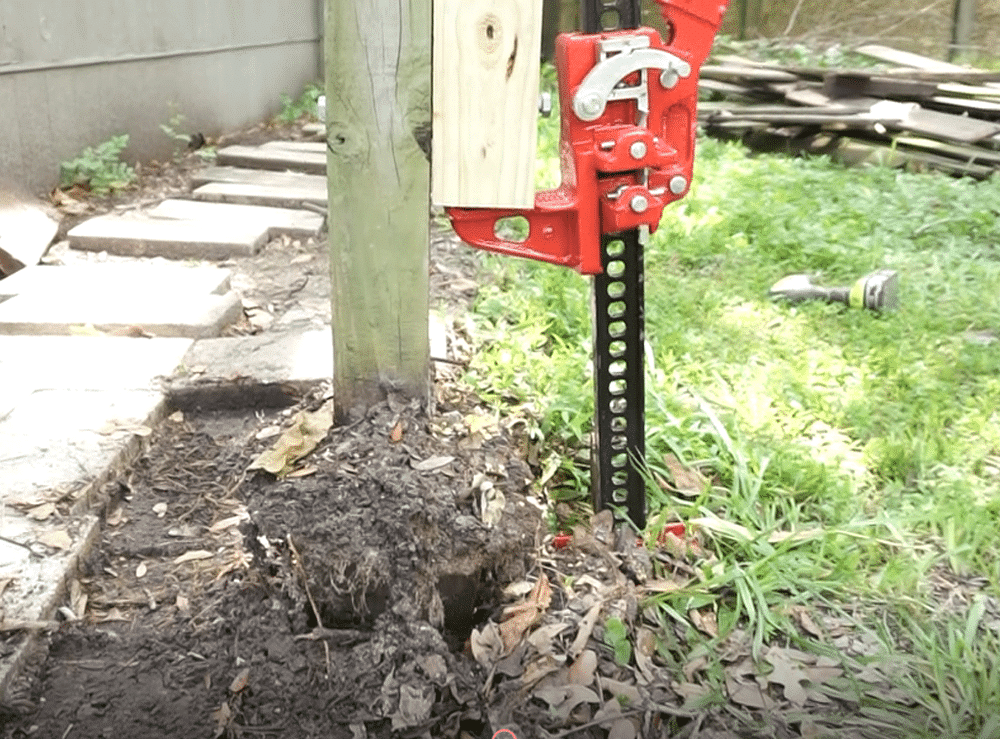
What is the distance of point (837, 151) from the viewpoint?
24.1 ft

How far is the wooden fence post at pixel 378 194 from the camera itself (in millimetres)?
2088

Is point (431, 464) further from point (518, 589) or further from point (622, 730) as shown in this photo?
point (622, 730)

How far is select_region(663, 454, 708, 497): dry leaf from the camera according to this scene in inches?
110

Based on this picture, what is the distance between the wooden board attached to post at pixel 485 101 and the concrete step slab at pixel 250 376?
1.28 meters

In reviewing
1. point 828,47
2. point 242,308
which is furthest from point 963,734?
point 828,47

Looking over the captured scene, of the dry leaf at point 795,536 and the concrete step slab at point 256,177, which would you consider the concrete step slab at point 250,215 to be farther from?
the dry leaf at point 795,536

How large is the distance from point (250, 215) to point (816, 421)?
3319 mm

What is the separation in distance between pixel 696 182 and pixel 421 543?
14.4 feet

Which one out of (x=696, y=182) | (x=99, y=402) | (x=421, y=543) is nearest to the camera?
(x=421, y=543)

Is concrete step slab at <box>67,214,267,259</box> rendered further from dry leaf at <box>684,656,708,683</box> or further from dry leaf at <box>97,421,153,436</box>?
dry leaf at <box>684,656,708,683</box>

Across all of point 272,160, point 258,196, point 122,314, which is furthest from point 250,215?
point 122,314

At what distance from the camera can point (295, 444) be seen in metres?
2.44

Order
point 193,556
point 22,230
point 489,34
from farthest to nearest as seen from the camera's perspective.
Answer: point 22,230 → point 193,556 → point 489,34

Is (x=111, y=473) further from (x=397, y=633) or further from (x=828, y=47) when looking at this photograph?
(x=828, y=47)
